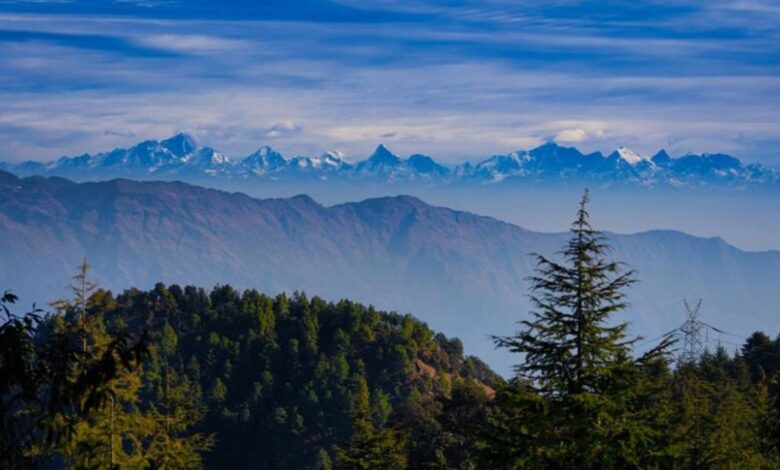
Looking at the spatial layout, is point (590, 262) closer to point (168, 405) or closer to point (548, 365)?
point (548, 365)

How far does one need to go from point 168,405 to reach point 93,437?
6.53 metres

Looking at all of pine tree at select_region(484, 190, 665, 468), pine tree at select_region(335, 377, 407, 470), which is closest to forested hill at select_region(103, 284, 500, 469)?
pine tree at select_region(335, 377, 407, 470)

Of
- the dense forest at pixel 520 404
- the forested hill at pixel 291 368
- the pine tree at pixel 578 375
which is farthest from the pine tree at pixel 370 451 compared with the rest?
the forested hill at pixel 291 368

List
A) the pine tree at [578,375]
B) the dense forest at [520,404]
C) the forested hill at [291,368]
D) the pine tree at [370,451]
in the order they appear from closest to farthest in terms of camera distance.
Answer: the dense forest at [520,404], the pine tree at [578,375], the pine tree at [370,451], the forested hill at [291,368]

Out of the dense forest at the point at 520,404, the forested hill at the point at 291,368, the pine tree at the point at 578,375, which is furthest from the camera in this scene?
the forested hill at the point at 291,368

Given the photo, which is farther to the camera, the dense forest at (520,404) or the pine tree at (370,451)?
the pine tree at (370,451)

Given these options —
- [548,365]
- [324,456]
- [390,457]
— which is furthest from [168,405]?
[324,456]

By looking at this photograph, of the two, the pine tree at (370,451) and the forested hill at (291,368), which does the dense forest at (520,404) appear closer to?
the pine tree at (370,451)

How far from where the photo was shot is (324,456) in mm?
116625

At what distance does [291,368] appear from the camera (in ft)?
484

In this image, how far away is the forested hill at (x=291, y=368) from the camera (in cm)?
13562

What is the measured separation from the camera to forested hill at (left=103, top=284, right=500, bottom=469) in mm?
135625

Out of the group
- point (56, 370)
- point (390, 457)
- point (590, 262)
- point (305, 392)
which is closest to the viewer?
point (56, 370)

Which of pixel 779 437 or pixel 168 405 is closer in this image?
pixel 779 437
